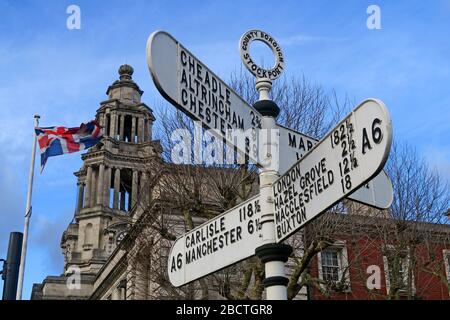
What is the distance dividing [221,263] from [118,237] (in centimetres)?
5597

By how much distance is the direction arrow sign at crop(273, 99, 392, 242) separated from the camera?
11.8 ft

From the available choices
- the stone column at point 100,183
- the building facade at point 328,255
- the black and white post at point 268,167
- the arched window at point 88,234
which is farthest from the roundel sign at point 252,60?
the stone column at point 100,183

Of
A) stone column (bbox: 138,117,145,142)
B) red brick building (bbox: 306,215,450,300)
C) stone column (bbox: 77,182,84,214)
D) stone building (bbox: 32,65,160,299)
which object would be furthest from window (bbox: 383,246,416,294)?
stone column (bbox: 77,182,84,214)

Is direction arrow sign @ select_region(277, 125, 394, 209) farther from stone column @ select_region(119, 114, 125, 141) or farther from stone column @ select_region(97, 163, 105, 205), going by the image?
stone column @ select_region(119, 114, 125, 141)

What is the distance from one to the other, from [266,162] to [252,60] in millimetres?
948

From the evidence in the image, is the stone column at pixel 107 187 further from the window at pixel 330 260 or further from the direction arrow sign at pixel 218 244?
the direction arrow sign at pixel 218 244

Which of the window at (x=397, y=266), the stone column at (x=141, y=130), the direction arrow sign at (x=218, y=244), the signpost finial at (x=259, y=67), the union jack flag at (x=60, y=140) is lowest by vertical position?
the direction arrow sign at (x=218, y=244)

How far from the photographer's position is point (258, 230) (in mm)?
4656

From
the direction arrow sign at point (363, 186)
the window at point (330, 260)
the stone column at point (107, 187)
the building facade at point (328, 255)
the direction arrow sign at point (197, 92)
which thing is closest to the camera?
the direction arrow sign at point (197, 92)

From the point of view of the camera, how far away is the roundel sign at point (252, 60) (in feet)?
16.9

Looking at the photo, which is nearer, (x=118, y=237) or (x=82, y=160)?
(x=118, y=237)

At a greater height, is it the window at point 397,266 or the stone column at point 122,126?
the stone column at point 122,126
